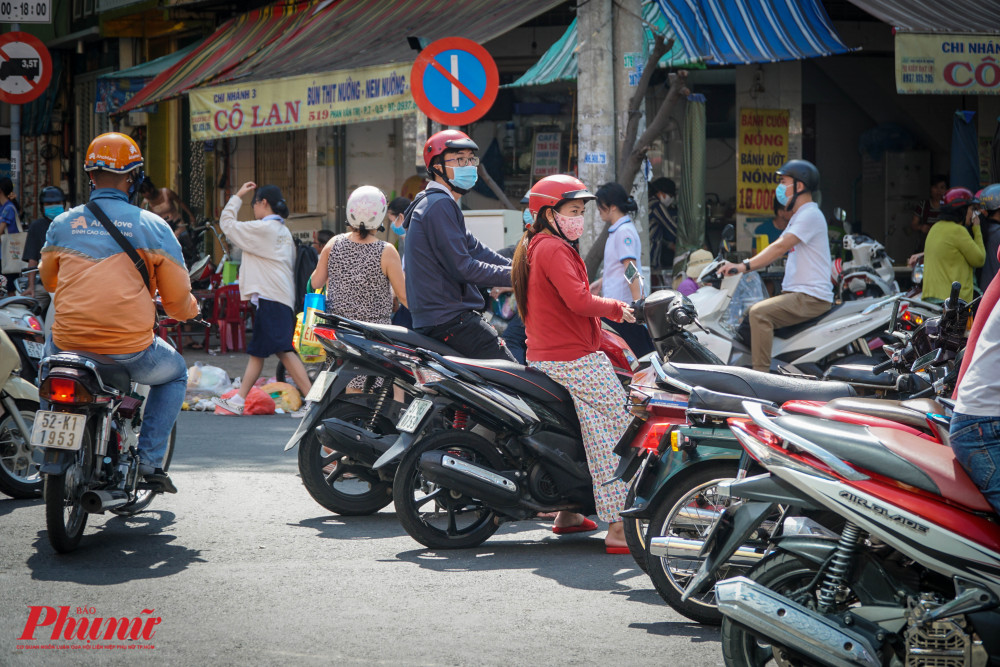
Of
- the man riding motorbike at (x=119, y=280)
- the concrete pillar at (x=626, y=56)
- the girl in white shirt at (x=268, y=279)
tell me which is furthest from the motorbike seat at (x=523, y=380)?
the concrete pillar at (x=626, y=56)

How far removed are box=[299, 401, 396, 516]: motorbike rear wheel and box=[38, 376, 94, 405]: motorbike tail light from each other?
140cm

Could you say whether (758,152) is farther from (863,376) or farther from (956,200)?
(863,376)

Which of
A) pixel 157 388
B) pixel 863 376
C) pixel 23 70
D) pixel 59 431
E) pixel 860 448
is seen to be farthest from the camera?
pixel 23 70

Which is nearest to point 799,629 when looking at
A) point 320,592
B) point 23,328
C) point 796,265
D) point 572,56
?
point 320,592

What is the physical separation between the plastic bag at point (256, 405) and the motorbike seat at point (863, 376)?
5376mm

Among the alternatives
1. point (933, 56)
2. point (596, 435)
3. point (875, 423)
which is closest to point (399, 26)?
point (933, 56)

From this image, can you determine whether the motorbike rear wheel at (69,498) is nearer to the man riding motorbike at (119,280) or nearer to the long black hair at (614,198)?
the man riding motorbike at (119,280)

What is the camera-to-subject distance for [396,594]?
17.1 feet

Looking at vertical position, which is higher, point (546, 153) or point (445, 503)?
point (546, 153)

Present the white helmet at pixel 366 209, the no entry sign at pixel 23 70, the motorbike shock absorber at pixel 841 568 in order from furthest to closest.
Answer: the no entry sign at pixel 23 70 < the white helmet at pixel 366 209 < the motorbike shock absorber at pixel 841 568

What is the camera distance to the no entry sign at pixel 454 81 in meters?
9.83

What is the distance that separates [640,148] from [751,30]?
Answer: 9.48 ft

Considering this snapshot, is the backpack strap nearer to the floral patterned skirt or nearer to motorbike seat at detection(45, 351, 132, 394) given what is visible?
motorbike seat at detection(45, 351, 132, 394)

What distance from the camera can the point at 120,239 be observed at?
5.91 meters
